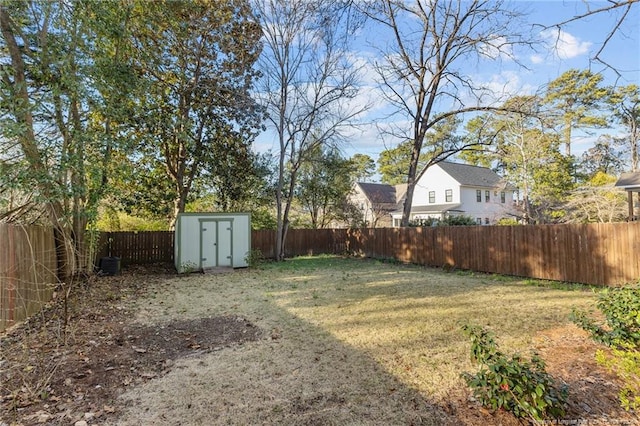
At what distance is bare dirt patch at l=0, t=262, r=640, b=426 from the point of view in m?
2.59

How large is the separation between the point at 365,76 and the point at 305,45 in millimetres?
2694

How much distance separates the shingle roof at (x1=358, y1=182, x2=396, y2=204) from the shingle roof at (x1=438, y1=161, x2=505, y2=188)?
470 centimetres

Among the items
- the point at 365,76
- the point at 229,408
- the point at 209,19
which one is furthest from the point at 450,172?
the point at 229,408

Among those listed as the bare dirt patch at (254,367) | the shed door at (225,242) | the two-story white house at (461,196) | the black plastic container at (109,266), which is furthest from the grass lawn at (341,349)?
the two-story white house at (461,196)

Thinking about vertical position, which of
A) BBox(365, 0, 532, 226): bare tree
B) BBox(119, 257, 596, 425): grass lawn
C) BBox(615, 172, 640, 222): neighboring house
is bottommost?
BBox(119, 257, 596, 425): grass lawn

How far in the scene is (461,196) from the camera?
24.3 m

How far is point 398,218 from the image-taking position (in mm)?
26484

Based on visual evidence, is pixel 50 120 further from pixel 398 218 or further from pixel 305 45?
pixel 398 218

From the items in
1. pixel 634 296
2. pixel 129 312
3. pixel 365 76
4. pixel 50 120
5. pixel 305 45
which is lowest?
pixel 129 312

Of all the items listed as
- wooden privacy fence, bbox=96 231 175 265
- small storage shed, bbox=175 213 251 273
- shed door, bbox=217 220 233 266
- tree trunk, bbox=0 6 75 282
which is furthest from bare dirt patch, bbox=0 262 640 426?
wooden privacy fence, bbox=96 231 175 265

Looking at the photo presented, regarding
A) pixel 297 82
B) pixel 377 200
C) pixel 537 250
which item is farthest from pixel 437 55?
pixel 377 200

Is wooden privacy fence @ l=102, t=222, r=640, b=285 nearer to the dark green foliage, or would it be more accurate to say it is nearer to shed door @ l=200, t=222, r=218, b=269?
shed door @ l=200, t=222, r=218, b=269

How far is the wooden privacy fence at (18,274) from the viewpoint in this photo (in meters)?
4.47

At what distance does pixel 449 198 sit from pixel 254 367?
78.3 ft
